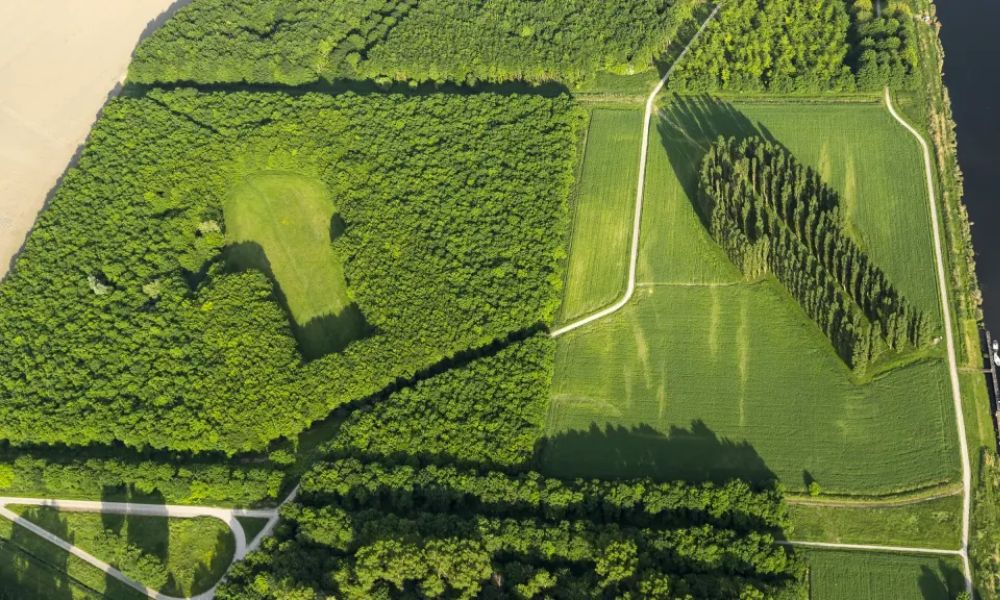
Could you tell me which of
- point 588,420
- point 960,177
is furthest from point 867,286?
point 588,420

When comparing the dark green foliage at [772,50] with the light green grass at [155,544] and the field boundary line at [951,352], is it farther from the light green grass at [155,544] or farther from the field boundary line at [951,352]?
the light green grass at [155,544]

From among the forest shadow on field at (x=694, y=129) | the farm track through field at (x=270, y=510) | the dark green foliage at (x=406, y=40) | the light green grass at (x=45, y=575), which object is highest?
the dark green foliage at (x=406, y=40)

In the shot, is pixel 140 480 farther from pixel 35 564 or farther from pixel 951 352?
pixel 951 352

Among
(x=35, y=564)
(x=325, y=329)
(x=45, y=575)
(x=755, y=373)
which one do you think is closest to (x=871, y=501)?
(x=755, y=373)

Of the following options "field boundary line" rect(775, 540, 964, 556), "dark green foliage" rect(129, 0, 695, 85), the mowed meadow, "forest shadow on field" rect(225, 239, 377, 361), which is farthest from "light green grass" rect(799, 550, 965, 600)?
"dark green foliage" rect(129, 0, 695, 85)

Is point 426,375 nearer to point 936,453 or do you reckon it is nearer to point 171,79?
point 936,453

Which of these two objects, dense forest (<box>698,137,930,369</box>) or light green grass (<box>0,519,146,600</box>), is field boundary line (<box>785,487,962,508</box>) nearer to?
dense forest (<box>698,137,930,369</box>)

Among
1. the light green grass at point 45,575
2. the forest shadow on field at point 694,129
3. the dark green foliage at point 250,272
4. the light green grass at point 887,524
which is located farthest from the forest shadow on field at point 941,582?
the light green grass at point 45,575
